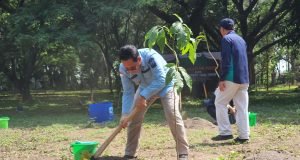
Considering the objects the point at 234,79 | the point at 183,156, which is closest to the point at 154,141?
the point at 234,79

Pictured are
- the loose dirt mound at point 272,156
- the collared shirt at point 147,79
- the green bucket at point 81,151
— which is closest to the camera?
the collared shirt at point 147,79

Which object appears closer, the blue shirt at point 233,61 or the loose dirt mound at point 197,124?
the blue shirt at point 233,61

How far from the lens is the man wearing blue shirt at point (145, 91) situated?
512 centimetres

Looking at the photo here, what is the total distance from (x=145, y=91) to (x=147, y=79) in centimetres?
29

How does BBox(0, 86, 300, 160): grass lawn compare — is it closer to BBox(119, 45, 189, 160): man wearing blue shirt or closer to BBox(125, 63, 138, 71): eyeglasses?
BBox(119, 45, 189, 160): man wearing blue shirt

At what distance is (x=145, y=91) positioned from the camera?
5.19 metres

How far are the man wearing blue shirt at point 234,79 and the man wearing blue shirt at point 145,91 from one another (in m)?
1.55

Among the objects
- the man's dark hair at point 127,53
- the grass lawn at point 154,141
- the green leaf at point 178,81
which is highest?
the man's dark hair at point 127,53

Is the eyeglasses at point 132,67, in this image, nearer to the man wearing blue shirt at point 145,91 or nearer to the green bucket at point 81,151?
the man wearing blue shirt at point 145,91

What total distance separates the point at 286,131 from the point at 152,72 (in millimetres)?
4090

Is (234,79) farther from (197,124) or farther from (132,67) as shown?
(197,124)

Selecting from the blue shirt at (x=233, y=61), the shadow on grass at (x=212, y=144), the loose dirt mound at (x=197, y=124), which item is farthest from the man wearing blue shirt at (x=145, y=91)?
the loose dirt mound at (x=197, y=124)

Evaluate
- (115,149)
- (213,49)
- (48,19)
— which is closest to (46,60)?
(213,49)

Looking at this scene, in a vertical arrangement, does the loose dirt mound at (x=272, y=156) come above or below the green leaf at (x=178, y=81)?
below
